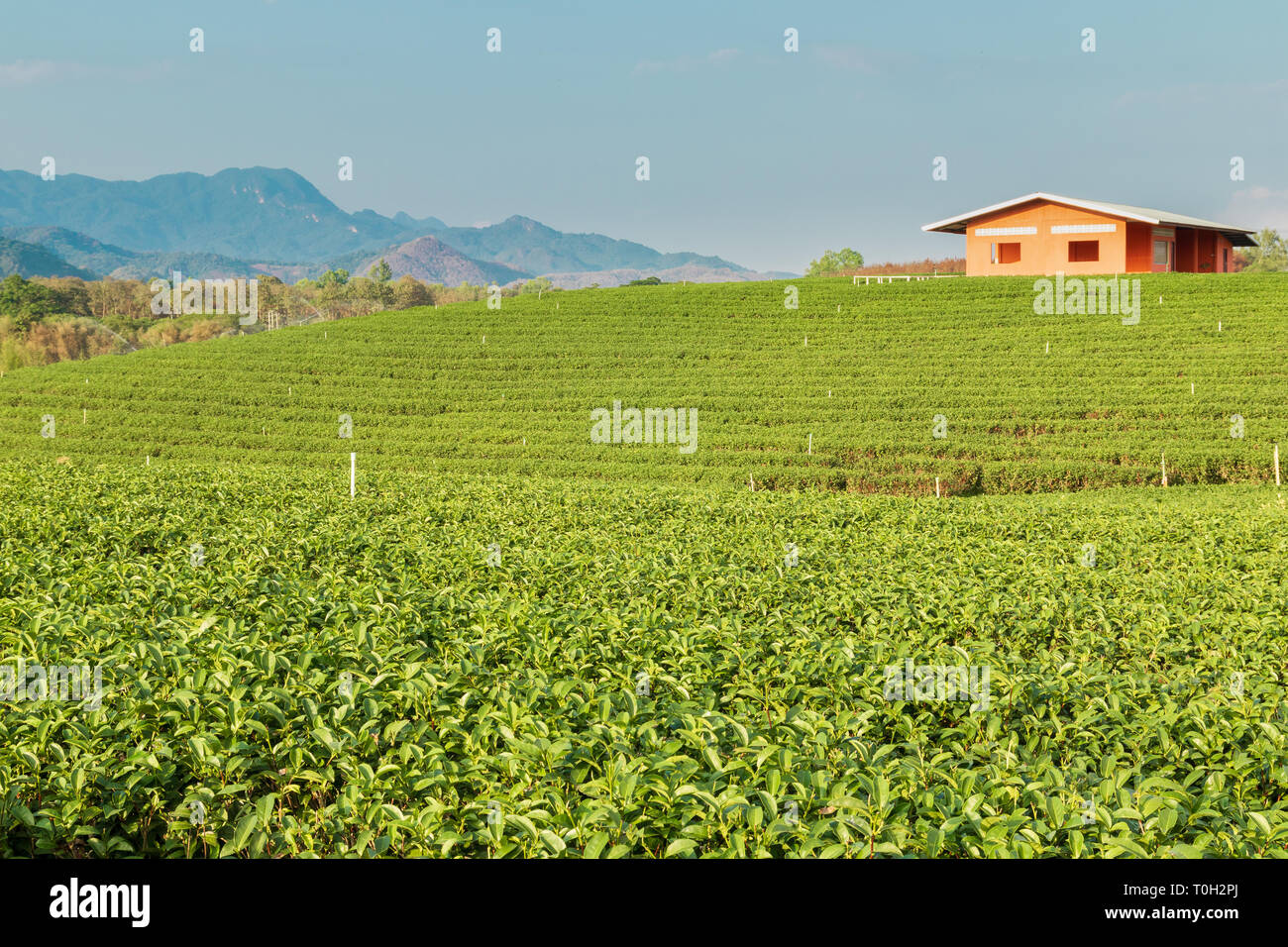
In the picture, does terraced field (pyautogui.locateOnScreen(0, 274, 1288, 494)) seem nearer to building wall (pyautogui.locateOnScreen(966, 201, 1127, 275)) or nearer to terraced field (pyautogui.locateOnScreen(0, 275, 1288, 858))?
building wall (pyautogui.locateOnScreen(966, 201, 1127, 275))

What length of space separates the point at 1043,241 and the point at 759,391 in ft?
81.9

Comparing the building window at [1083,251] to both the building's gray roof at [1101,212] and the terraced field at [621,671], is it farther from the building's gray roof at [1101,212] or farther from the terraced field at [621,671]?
the terraced field at [621,671]

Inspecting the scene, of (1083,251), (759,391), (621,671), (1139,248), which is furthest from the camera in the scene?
(1083,251)

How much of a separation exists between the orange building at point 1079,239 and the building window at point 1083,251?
52 millimetres

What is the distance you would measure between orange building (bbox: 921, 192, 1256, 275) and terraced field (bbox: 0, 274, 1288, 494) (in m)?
2.74

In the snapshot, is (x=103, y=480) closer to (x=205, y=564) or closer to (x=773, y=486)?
(x=205, y=564)

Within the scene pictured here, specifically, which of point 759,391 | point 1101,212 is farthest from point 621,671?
point 1101,212

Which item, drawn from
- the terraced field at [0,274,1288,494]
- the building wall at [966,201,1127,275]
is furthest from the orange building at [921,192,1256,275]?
the terraced field at [0,274,1288,494]

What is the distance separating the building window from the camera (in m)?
52.0

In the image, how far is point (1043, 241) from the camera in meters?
52.5

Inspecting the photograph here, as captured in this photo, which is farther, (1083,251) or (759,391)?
(1083,251)

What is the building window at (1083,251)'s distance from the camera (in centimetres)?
5200

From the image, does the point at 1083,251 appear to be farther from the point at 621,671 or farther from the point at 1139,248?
the point at 621,671
